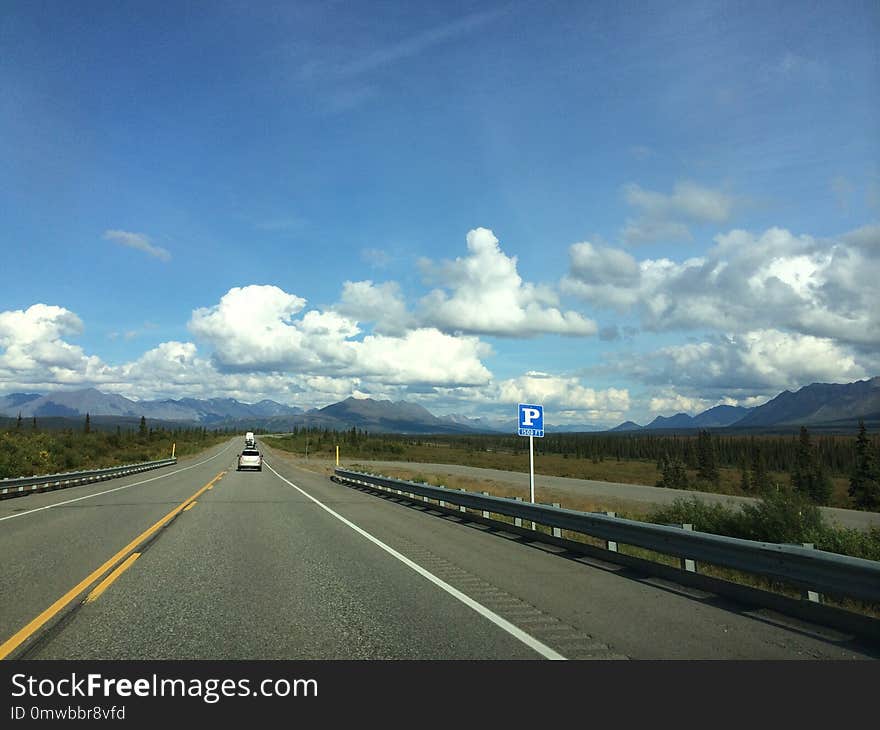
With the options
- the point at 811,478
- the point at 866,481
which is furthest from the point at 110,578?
the point at 811,478

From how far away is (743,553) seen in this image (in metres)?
8.04

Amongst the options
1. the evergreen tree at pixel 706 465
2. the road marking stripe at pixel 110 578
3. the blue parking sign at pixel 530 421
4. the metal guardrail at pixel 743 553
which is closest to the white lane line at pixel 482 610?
the metal guardrail at pixel 743 553

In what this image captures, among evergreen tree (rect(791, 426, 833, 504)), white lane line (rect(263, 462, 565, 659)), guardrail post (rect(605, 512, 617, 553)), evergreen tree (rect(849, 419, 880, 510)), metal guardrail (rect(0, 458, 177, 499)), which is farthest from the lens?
evergreen tree (rect(791, 426, 833, 504))

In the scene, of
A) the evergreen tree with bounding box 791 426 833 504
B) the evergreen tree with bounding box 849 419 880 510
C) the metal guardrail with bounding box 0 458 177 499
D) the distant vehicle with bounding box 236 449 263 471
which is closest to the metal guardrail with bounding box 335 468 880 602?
the metal guardrail with bounding box 0 458 177 499

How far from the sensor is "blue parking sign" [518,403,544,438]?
18.5 meters

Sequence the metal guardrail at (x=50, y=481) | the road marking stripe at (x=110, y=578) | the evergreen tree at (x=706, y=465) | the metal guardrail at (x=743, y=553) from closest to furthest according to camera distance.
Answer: the metal guardrail at (x=743, y=553), the road marking stripe at (x=110, y=578), the metal guardrail at (x=50, y=481), the evergreen tree at (x=706, y=465)

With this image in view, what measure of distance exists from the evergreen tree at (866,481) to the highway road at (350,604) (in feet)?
204

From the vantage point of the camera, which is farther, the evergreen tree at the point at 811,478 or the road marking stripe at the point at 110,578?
the evergreen tree at the point at 811,478

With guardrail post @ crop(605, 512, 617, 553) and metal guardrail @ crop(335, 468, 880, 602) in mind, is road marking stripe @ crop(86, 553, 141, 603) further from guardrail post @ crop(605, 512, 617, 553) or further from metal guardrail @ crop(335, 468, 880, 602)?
guardrail post @ crop(605, 512, 617, 553)

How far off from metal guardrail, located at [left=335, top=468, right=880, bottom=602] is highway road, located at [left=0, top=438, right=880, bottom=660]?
471 mm

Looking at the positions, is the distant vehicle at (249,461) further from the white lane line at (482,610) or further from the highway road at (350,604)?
the white lane line at (482,610)

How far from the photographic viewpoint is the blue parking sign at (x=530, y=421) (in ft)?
60.5
